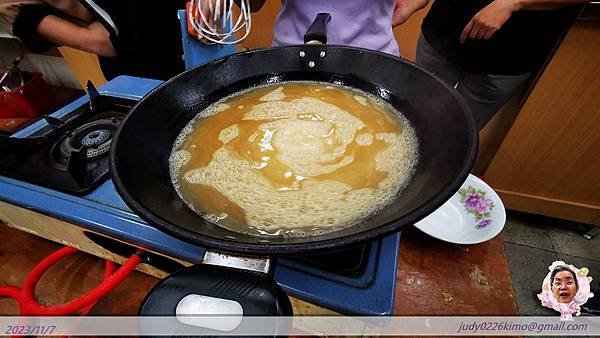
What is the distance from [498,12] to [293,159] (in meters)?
1.21

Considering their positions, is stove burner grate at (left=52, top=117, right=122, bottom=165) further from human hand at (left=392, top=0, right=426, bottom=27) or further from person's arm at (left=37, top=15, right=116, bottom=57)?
human hand at (left=392, top=0, right=426, bottom=27)

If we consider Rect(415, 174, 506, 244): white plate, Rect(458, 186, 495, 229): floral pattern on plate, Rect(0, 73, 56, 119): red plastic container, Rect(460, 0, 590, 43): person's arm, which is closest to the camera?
Rect(415, 174, 506, 244): white plate

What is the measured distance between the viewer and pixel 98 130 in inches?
39.0

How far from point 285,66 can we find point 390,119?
408 millimetres

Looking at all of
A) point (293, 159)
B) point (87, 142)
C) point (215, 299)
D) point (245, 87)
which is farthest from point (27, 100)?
point (215, 299)

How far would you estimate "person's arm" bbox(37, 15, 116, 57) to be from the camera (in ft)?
4.25

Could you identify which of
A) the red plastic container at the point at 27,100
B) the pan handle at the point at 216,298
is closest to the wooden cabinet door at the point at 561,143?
the pan handle at the point at 216,298

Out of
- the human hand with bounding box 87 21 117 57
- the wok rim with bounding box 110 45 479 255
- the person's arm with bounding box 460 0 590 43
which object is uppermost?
the human hand with bounding box 87 21 117 57

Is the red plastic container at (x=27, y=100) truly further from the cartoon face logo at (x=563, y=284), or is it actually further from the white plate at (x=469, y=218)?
the cartoon face logo at (x=563, y=284)

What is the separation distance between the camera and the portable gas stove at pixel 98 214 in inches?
24.8

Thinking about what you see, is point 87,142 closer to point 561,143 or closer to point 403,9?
point 403,9

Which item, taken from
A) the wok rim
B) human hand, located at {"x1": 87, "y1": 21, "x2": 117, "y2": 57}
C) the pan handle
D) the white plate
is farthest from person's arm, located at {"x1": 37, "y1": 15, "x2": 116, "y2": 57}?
the white plate

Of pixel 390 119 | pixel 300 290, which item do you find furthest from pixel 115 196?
pixel 390 119

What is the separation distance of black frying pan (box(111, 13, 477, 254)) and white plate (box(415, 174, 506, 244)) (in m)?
0.42
